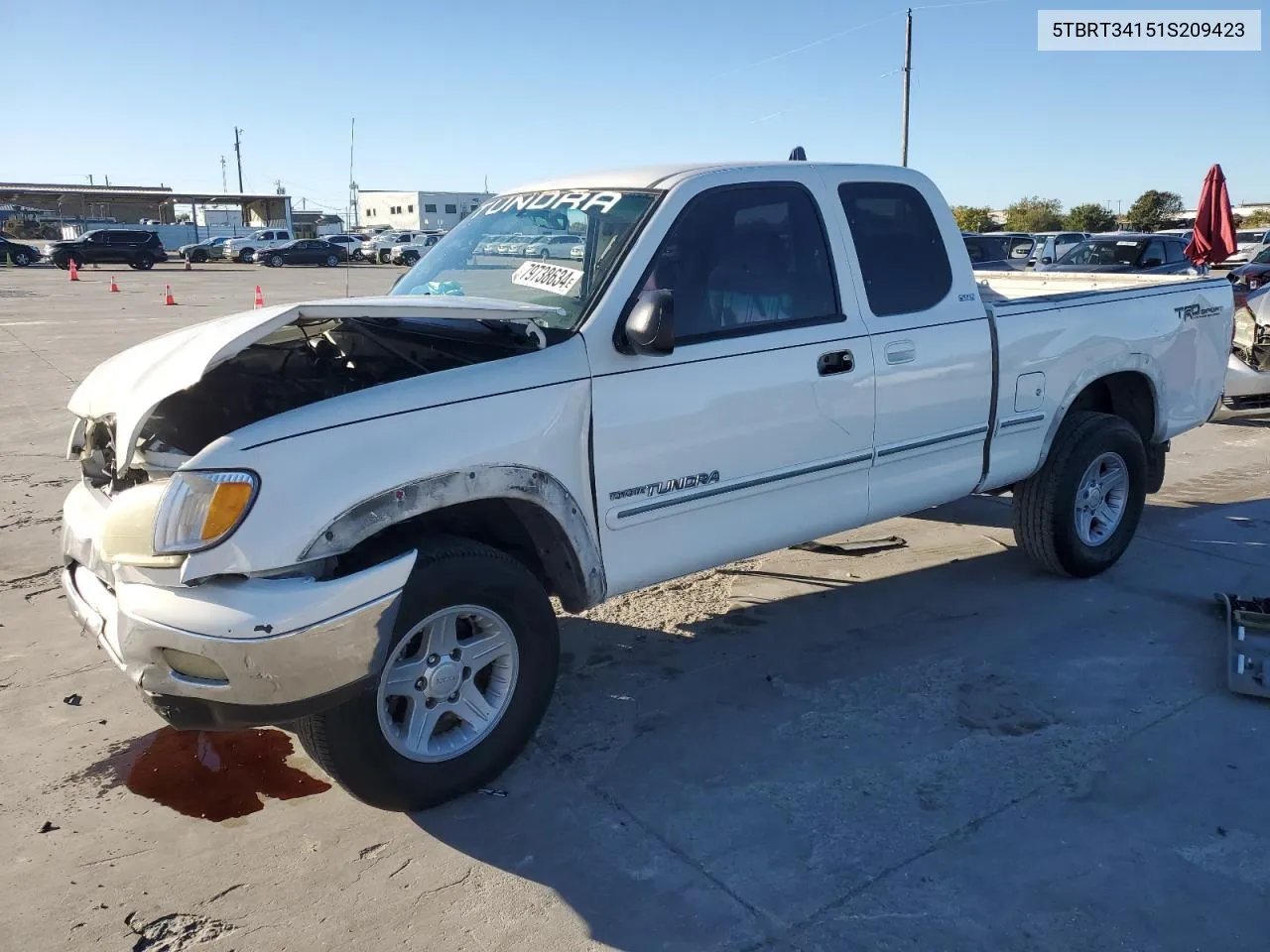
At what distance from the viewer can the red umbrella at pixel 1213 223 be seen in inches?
369

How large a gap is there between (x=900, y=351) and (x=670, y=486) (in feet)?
4.27

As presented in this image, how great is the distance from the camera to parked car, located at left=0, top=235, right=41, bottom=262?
137 feet

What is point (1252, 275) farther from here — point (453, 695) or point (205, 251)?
point (205, 251)

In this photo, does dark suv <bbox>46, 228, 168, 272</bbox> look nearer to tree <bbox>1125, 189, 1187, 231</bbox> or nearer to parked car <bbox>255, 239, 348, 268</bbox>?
parked car <bbox>255, 239, 348, 268</bbox>

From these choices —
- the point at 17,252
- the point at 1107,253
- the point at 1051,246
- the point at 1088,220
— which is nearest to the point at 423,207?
the point at 17,252

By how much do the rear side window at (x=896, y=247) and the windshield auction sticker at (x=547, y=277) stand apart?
1.27m

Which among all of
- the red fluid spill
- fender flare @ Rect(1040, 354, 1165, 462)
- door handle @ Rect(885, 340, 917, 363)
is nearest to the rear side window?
door handle @ Rect(885, 340, 917, 363)

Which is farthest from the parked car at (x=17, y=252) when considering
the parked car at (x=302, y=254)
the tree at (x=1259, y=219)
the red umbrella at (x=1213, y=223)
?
the tree at (x=1259, y=219)

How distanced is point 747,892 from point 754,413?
1.68 meters

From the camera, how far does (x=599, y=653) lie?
4.51 metres

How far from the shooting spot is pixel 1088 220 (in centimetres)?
4997

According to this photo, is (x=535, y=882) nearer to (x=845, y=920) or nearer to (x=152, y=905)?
Result: (x=845, y=920)

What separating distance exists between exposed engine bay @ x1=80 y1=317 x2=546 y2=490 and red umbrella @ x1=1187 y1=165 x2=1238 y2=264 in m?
8.23

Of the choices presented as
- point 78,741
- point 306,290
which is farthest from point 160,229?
point 78,741
